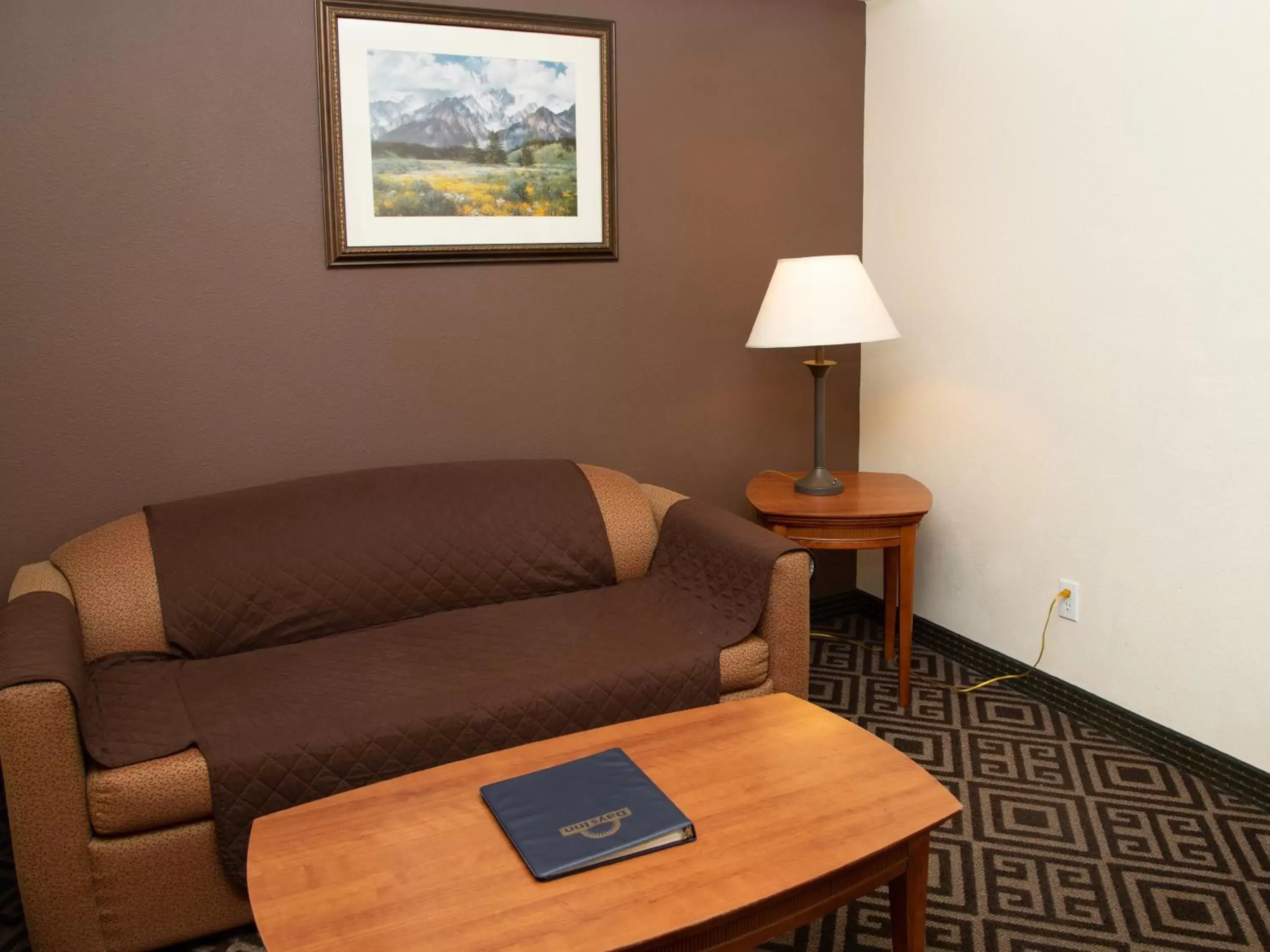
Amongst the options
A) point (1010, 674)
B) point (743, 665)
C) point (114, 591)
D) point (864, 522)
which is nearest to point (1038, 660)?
point (1010, 674)

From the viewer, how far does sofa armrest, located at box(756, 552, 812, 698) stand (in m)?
2.57

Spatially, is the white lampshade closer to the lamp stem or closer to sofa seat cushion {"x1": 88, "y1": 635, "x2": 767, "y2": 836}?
the lamp stem

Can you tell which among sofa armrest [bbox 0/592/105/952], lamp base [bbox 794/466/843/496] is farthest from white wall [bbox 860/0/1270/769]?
sofa armrest [bbox 0/592/105/952]

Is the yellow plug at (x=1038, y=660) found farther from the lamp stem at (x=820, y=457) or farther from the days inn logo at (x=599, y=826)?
the days inn logo at (x=599, y=826)

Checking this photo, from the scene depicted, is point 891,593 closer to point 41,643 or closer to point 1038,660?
point 1038,660

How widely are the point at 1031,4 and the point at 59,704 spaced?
2.91 meters

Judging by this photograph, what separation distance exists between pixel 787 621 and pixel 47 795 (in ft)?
5.32

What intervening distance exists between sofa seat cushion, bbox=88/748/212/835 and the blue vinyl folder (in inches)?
25.1

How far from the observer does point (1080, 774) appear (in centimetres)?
263

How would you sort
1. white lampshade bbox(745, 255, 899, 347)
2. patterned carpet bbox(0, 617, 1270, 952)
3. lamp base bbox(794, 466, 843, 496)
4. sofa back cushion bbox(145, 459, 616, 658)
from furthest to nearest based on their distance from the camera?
lamp base bbox(794, 466, 843, 496) → white lampshade bbox(745, 255, 899, 347) → sofa back cushion bbox(145, 459, 616, 658) → patterned carpet bbox(0, 617, 1270, 952)

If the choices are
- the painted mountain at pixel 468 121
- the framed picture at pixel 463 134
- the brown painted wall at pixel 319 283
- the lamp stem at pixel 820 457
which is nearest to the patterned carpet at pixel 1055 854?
the lamp stem at pixel 820 457

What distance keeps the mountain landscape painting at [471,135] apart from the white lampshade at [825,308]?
0.70m

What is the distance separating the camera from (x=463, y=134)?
9.79ft

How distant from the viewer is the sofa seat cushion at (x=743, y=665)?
253cm
